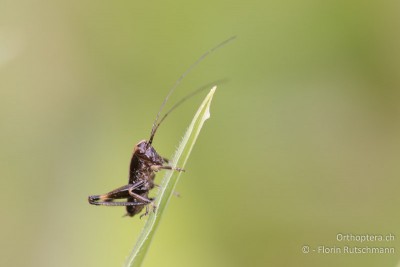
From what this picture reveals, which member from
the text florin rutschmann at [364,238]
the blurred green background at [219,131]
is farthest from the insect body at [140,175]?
the text florin rutschmann at [364,238]

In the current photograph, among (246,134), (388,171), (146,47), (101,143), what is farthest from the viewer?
(146,47)

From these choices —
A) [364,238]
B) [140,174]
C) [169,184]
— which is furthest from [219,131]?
[169,184]

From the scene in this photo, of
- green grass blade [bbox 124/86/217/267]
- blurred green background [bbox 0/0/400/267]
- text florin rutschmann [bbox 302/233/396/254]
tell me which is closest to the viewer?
green grass blade [bbox 124/86/217/267]

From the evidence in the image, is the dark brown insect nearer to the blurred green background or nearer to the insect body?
the insect body

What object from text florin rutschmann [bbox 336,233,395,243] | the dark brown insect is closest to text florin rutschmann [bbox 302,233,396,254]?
text florin rutschmann [bbox 336,233,395,243]

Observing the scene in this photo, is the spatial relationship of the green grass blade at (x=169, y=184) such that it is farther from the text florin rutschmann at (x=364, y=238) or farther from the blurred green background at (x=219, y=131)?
the text florin rutschmann at (x=364, y=238)

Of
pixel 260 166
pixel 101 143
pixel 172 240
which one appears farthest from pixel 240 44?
pixel 172 240

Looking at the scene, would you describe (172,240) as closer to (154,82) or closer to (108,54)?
(154,82)
